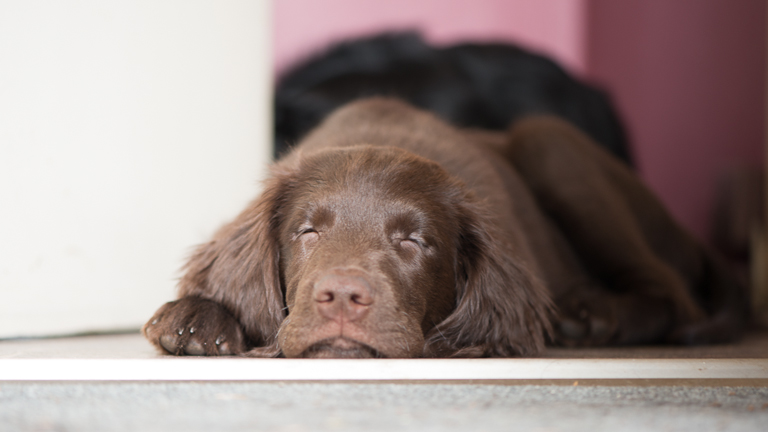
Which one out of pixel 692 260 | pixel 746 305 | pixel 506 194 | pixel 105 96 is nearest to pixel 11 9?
pixel 105 96

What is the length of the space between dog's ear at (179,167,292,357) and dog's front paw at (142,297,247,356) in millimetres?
55

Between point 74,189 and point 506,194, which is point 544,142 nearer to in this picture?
point 506,194

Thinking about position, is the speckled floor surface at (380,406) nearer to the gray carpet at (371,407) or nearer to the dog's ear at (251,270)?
the gray carpet at (371,407)

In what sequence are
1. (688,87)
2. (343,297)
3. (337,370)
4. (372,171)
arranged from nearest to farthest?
1. (337,370)
2. (343,297)
3. (372,171)
4. (688,87)

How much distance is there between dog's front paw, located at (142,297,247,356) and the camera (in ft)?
5.90

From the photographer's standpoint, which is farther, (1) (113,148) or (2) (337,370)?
(1) (113,148)

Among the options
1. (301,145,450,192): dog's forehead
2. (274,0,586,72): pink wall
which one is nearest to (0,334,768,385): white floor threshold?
(301,145,450,192): dog's forehead

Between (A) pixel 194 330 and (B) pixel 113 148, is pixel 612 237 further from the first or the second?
(B) pixel 113 148

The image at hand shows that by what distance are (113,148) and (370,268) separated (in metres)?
1.23

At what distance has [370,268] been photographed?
1.69 meters

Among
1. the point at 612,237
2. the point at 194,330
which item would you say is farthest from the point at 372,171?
the point at 612,237

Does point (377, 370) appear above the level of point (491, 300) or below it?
above

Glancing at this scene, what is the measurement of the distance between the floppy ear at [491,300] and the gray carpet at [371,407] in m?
0.73

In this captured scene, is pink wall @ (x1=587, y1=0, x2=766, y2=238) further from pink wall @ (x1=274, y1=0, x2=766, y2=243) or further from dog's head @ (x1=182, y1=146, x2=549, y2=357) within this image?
dog's head @ (x1=182, y1=146, x2=549, y2=357)
